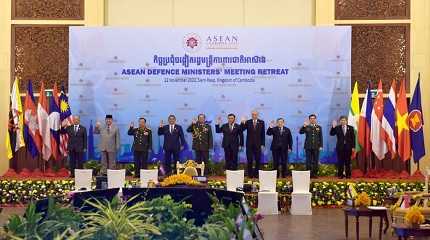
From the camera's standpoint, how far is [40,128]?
1784 cm

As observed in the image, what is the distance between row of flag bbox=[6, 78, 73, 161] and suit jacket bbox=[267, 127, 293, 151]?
15.5 ft

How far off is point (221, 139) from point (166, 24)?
3733mm

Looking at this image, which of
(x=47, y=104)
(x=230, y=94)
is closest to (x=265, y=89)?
(x=230, y=94)

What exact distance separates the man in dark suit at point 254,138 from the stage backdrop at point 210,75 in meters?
0.67

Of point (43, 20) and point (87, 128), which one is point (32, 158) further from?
point (43, 20)

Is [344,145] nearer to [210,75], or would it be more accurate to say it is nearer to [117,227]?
[210,75]

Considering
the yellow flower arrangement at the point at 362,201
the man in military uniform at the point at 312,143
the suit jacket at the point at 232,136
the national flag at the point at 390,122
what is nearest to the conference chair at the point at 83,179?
the suit jacket at the point at 232,136

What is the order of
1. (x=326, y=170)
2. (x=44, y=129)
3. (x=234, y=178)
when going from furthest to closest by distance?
(x=44, y=129) < (x=326, y=170) < (x=234, y=178)

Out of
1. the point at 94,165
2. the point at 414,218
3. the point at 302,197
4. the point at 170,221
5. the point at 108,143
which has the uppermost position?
the point at 108,143

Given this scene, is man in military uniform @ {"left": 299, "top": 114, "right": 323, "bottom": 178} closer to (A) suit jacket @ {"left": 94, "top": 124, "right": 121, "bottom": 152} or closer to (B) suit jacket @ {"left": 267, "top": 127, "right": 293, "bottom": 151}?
(B) suit jacket @ {"left": 267, "top": 127, "right": 293, "bottom": 151}

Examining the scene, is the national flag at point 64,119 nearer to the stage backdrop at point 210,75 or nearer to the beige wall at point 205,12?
the stage backdrop at point 210,75

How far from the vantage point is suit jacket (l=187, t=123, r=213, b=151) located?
1742 centimetres

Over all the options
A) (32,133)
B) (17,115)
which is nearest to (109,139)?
(32,133)

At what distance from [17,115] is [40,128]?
69cm
